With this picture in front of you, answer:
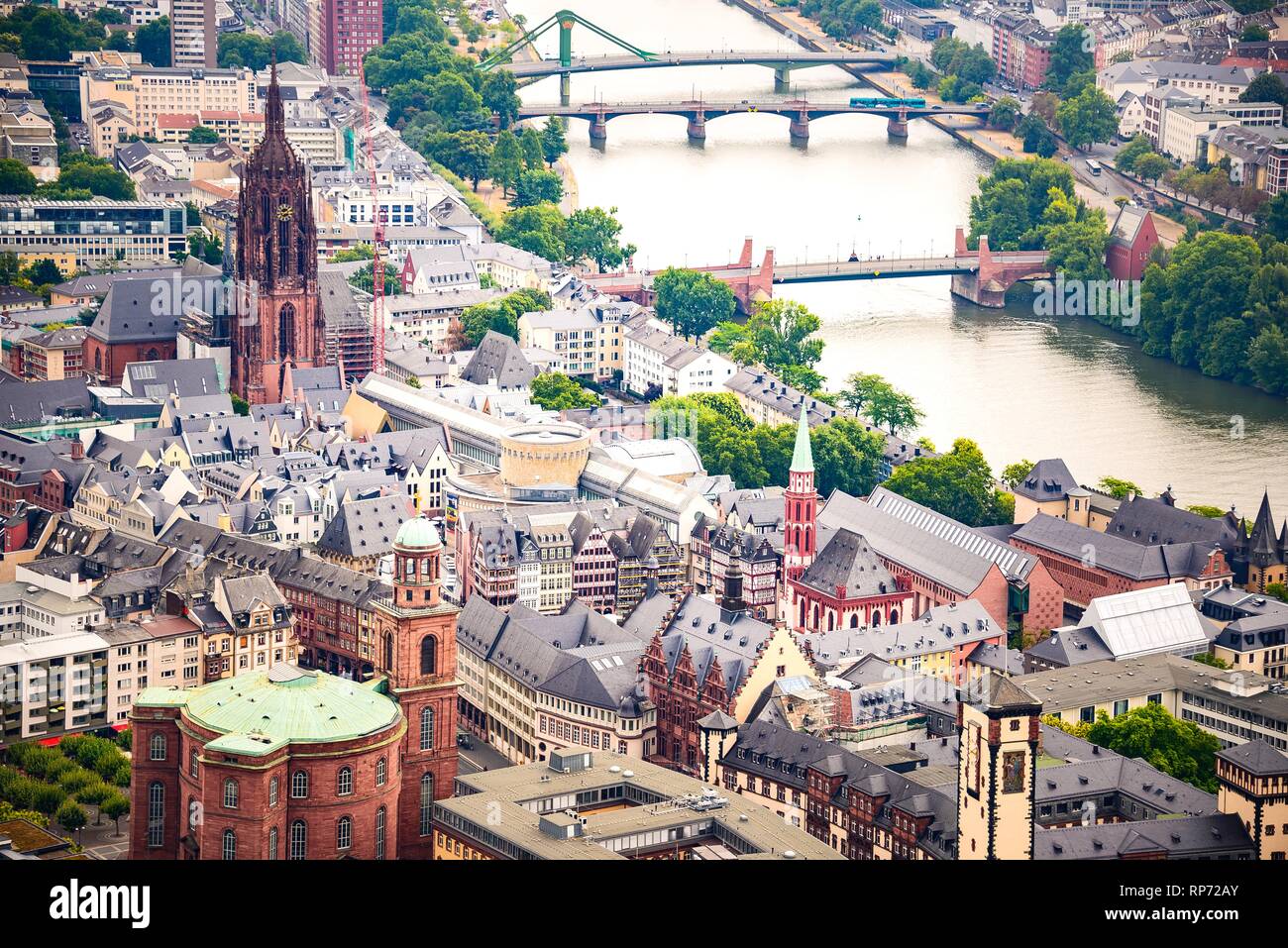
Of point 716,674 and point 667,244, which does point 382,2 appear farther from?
point 716,674

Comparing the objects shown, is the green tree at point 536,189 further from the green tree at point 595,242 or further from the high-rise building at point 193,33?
the high-rise building at point 193,33

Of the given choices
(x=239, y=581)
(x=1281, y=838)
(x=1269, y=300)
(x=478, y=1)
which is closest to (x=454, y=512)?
(x=239, y=581)

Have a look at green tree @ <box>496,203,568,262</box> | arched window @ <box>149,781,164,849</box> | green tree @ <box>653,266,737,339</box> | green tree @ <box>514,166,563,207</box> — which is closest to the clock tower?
green tree @ <box>653,266,737,339</box>

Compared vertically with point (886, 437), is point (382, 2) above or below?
above

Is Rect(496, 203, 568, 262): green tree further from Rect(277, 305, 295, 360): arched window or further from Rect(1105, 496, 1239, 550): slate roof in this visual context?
Rect(1105, 496, 1239, 550): slate roof

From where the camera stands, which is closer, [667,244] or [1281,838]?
[1281,838]

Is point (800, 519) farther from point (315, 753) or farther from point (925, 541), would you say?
point (315, 753)
